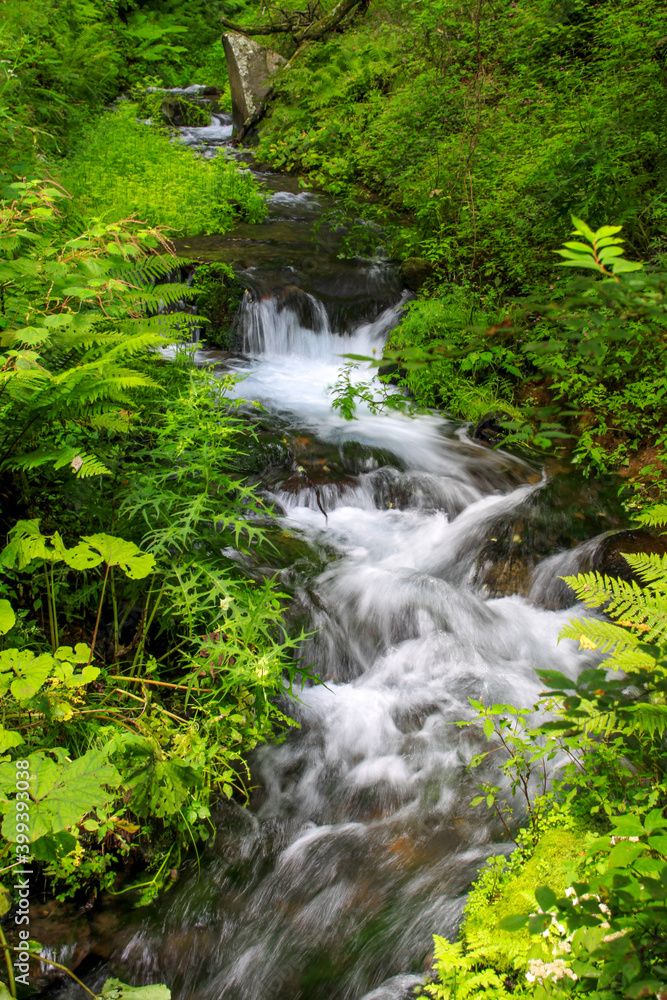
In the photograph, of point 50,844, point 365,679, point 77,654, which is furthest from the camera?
point 365,679

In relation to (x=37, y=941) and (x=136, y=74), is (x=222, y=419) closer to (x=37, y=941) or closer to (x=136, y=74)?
(x=37, y=941)

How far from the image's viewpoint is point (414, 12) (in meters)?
10.5

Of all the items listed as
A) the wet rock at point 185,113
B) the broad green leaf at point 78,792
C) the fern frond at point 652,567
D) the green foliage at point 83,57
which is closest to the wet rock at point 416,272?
the green foliage at point 83,57

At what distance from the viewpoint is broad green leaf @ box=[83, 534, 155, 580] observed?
2.41 meters

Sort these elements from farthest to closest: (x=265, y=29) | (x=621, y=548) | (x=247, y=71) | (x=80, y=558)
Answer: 1. (x=265, y=29)
2. (x=247, y=71)
3. (x=621, y=548)
4. (x=80, y=558)

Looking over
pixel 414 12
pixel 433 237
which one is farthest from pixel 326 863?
pixel 414 12

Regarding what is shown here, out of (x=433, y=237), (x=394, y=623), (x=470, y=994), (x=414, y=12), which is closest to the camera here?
(x=470, y=994)

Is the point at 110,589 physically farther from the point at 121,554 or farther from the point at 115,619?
the point at 121,554

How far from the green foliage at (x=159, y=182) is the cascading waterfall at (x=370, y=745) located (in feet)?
16.0

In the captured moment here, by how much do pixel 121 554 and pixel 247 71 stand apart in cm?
1555

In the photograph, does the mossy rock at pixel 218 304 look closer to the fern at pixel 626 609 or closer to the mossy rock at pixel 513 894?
the fern at pixel 626 609

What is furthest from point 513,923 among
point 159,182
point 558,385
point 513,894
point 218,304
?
point 159,182

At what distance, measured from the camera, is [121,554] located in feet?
8.01

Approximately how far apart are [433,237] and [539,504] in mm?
4832
